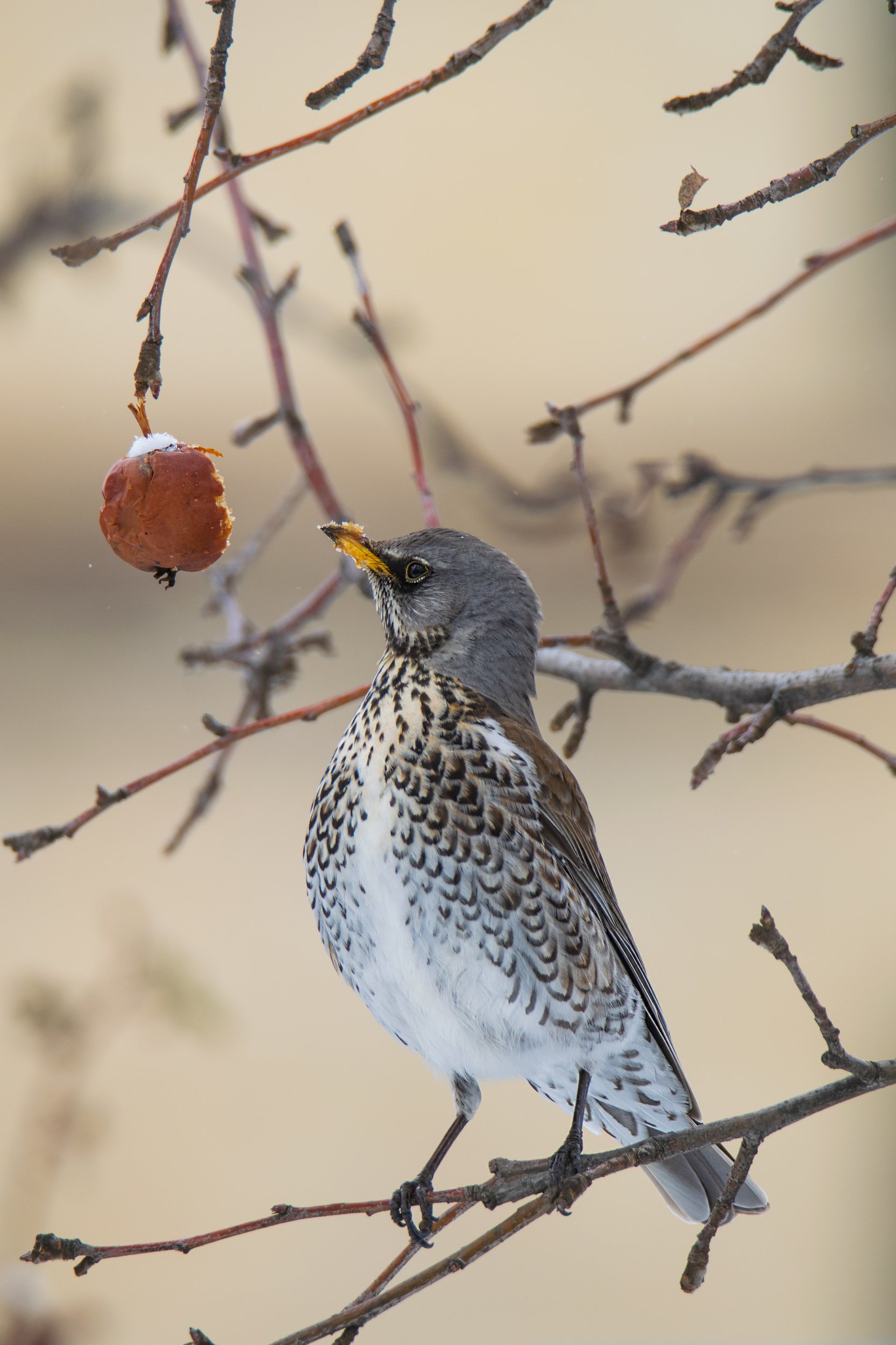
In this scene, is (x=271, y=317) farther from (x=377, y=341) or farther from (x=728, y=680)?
(x=728, y=680)

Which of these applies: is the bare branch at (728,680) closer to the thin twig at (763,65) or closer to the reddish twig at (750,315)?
the reddish twig at (750,315)

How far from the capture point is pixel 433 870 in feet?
2.04

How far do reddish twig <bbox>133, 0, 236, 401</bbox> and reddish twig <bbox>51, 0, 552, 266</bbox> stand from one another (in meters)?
0.02

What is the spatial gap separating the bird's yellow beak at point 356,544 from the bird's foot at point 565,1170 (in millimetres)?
301

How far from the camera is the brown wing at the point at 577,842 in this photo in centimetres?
65

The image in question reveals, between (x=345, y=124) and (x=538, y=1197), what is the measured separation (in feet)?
1.39

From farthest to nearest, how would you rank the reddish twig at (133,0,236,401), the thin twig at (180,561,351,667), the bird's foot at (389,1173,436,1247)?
1. the thin twig at (180,561,351,667)
2. the bird's foot at (389,1173,436,1247)
3. the reddish twig at (133,0,236,401)

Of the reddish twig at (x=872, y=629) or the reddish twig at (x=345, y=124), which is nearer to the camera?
the reddish twig at (x=345, y=124)

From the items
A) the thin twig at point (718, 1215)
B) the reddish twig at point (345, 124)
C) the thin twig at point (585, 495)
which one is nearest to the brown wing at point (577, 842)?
the thin twig at point (585, 495)

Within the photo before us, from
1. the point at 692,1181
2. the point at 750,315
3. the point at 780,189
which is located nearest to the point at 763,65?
the point at 780,189

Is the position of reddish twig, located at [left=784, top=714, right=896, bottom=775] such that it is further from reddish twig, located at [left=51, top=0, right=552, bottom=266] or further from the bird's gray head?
reddish twig, located at [left=51, top=0, right=552, bottom=266]

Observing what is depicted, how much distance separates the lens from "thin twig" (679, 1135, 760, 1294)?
1.47 feet

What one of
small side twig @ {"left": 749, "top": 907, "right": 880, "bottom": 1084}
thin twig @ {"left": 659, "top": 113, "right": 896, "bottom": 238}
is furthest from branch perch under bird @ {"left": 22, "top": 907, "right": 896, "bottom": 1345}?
thin twig @ {"left": 659, "top": 113, "right": 896, "bottom": 238}

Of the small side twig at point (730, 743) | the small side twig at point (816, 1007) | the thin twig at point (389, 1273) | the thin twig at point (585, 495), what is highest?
the thin twig at point (585, 495)
